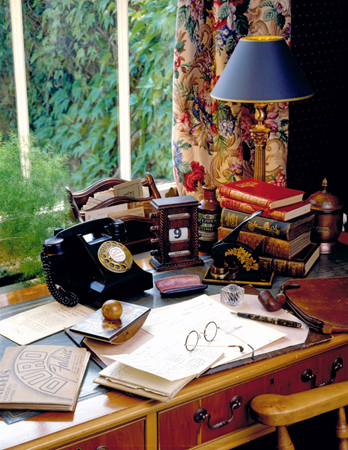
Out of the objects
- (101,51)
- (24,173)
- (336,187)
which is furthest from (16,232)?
(336,187)

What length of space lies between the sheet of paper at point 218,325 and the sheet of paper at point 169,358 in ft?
0.09

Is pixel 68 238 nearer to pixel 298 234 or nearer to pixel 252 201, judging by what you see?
pixel 252 201

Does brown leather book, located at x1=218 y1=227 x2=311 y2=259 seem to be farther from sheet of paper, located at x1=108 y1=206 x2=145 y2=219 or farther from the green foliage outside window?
the green foliage outside window

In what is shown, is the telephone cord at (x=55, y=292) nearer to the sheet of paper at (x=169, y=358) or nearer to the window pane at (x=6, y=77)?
the sheet of paper at (x=169, y=358)

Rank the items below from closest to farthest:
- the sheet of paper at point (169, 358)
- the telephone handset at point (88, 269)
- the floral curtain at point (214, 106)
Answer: the sheet of paper at point (169, 358) < the telephone handset at point (88, 269) < the floral curtain at point (214, 106)

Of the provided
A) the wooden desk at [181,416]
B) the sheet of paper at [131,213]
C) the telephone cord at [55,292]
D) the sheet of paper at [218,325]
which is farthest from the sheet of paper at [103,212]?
the wooden desk at [181,416]

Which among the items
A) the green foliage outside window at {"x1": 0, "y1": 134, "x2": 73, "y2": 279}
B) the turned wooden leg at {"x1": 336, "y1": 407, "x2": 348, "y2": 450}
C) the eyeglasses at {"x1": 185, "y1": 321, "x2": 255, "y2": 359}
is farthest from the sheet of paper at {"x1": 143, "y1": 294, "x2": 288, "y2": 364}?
the green foliage outside window at {"x1": 0, "y1": 134, "x2": 73, "y2": 279}

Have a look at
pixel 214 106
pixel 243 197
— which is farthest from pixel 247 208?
pixel 214 106

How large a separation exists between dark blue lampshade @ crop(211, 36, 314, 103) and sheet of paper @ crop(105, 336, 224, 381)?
85 cm

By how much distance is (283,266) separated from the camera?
1483mm

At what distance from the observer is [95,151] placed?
215 cm

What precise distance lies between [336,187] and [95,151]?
125 centimetres

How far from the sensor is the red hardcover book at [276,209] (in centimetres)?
147

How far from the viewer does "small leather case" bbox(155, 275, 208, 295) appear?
4.46ft
